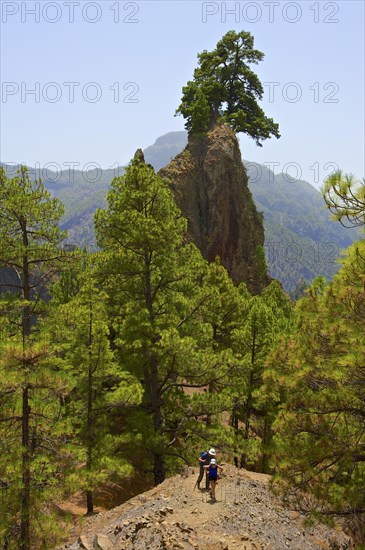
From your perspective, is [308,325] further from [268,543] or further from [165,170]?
[165,170]

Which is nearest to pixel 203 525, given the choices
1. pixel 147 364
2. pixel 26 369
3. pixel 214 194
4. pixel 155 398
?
pixel 26 369

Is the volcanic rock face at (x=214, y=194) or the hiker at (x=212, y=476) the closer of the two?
the hiker at (x=212, y=476)

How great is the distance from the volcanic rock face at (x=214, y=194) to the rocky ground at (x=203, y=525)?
33.1 metres

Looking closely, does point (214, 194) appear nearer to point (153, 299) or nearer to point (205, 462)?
point (153, 299)

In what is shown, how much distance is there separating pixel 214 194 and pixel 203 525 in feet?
124

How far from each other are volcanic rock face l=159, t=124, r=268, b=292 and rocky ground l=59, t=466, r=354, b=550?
1302 inches

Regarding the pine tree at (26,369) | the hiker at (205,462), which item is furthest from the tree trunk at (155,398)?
the pine tree at (26,369)

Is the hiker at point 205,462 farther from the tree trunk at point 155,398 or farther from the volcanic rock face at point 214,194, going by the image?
the volcanic rock face at point 214,194

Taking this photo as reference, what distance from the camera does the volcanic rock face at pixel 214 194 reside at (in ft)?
146

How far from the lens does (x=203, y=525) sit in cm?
1035

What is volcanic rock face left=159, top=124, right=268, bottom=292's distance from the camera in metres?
44.4

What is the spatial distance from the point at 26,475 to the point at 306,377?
7.53m

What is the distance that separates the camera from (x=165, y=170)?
4431 centimetres

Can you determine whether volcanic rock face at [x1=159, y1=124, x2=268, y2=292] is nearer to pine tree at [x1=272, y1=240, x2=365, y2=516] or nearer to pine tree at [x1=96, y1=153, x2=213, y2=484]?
pine tree at [x1=96, y1=153, x2=213, y2=484]
